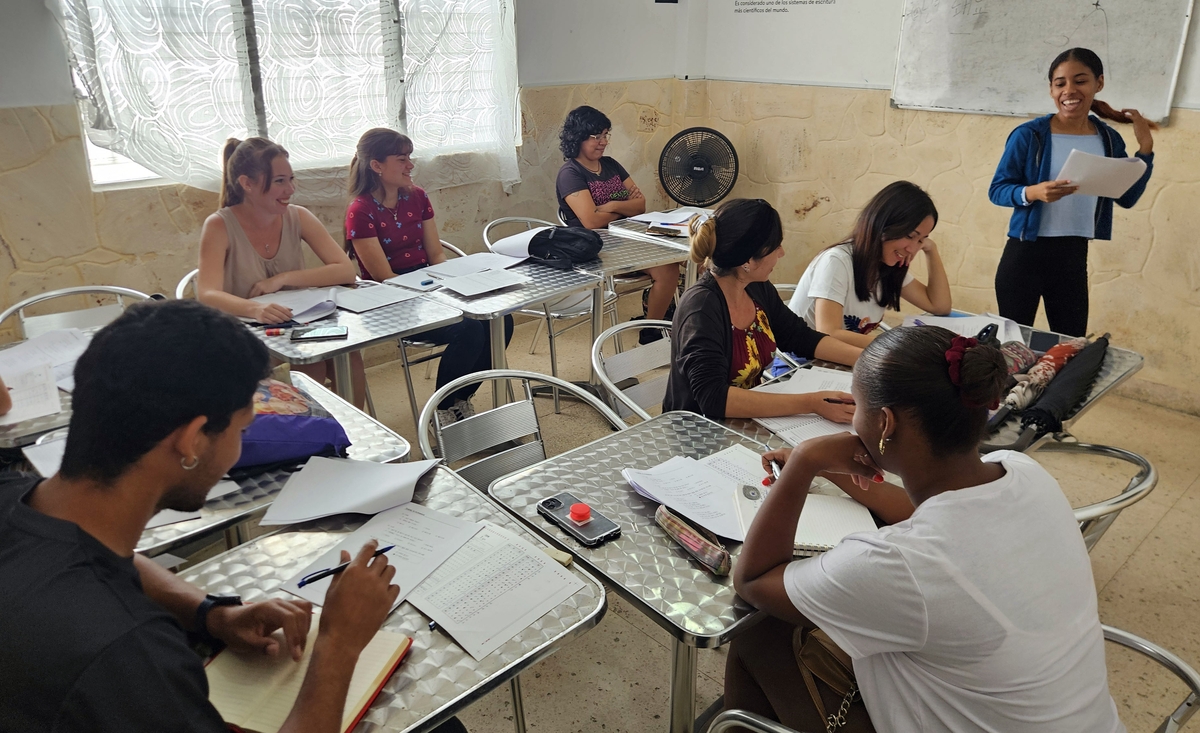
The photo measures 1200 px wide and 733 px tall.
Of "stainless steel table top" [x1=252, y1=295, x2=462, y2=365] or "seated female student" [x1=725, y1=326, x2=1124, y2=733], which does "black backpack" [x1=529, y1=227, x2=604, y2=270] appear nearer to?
"stainless steel table top" [x1=252, y1=295, x2=462, y2=365]

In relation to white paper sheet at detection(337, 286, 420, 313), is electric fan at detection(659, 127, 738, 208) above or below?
above

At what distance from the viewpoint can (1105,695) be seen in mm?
1196

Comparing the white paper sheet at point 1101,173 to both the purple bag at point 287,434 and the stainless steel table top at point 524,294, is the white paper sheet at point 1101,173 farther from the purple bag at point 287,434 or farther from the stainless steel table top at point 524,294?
the purple bag at point 287,434

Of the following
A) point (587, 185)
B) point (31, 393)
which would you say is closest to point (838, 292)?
point (587, 185)

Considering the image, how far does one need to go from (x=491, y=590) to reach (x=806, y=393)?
3.47ft

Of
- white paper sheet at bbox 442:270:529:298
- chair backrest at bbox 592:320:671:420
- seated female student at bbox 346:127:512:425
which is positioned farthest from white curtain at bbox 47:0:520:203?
chair backrest at bbox 592:320:671:420

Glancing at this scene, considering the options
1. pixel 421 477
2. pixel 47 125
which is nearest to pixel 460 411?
pixel 421 477

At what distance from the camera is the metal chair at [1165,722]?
1.29 metres

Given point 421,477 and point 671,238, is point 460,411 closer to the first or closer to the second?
point 671,238

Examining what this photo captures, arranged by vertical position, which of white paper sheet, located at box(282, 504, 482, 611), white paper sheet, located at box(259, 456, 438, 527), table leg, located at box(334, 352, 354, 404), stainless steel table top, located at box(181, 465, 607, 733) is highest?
white paper sheet, located at box(259, 456, 438, 527)

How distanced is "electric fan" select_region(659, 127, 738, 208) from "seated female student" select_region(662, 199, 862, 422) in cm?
254

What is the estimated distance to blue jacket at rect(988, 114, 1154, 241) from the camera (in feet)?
10.5

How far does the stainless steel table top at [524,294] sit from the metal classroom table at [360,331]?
71 mm

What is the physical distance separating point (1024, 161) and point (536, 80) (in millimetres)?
2687
